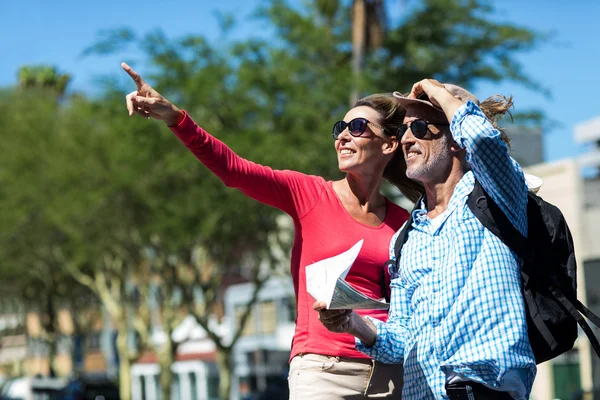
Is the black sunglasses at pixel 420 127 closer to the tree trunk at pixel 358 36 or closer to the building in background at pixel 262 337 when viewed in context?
the tree trunk at pixel 358 36

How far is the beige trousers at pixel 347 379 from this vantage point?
14.5 ft

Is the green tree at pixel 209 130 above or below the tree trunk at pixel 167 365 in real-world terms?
above

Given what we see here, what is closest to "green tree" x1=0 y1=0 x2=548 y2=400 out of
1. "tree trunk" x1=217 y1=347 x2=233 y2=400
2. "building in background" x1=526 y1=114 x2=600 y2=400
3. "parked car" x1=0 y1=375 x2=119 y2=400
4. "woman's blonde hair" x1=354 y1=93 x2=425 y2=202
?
"tree trunk" x1=217 y1=347 x2=233 y2=400

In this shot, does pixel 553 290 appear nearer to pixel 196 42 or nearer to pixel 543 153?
pixel 196 42

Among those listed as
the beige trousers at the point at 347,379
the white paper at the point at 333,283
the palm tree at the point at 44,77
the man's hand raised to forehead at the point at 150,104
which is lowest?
the beige trousers at the point at 347,379

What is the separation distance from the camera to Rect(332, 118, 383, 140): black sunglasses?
4.77 meters

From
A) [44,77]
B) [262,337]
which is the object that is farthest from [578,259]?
[44,77]

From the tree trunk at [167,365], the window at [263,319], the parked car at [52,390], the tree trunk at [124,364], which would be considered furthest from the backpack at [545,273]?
the window at [263,319]

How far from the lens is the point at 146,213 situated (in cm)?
3100

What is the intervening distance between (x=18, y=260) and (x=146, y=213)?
40.6 feet

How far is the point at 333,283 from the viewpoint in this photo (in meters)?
3.47

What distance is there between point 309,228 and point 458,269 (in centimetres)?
117

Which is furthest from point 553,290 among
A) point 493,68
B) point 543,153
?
point 543,153

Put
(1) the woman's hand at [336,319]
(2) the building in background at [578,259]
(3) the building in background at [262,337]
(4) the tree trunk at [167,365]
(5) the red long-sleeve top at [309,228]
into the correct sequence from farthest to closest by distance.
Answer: (3) the building in background at [262,337] → (4) the tree trunk at [167,365] → (2) the building in background at [578,259] → (5) the red long-sleeve top at [309,228] → (1) the woman's hand at [336,319]
